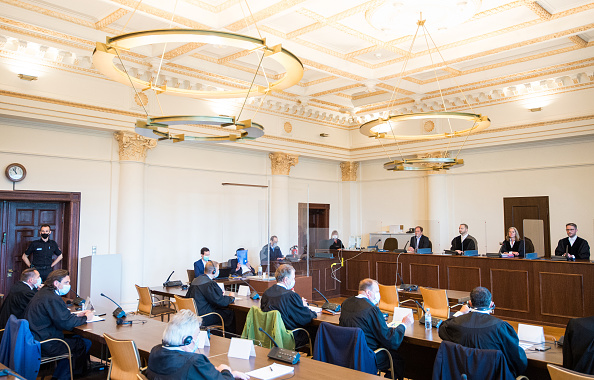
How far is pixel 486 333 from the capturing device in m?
3.51

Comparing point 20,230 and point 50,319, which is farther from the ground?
point 20,230

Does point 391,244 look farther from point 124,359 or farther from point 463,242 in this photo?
point 124,359

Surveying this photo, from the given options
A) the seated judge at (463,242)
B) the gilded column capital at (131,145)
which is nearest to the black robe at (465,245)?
the seated judge at (463,242)

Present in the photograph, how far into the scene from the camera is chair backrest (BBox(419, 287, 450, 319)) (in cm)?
612

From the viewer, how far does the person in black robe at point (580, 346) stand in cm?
311

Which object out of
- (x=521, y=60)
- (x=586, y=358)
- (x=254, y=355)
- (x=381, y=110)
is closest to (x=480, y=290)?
(x=586, y=358)

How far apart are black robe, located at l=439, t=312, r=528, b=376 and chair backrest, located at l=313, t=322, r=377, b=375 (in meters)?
0.70

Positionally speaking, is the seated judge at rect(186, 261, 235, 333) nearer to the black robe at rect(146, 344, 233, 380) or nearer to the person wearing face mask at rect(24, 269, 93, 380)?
the person wearing face mask at rect(24, 269, 93, 380)

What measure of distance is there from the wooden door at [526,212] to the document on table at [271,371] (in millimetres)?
Result: 8798

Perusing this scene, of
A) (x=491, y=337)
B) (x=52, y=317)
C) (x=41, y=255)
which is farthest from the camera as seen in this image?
(x=41, y=255)

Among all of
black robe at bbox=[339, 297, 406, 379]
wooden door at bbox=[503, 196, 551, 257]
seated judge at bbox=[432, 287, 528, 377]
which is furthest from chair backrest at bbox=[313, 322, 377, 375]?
wooden door at bbox=[503, 196, 551, 257]

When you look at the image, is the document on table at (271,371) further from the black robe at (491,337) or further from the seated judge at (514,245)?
the seated judge at (514,245)

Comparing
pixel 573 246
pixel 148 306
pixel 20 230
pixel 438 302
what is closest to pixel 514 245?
pixel 573 246

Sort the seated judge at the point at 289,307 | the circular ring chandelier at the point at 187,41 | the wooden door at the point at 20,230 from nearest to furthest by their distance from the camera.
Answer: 1. the circular ring chandelier at the point at 187,41
2. the seated judge at the point at 289,307
3. the wooden door at the point at 20,230
